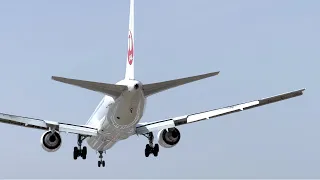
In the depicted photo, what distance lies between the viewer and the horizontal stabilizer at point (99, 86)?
53.6 metres

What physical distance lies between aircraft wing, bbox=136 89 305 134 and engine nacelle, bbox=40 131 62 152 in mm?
6628

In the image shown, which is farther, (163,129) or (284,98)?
(163,129)

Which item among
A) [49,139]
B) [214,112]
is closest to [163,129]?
[214,112]

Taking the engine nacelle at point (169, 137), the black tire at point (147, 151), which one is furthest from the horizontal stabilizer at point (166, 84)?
the black tire at point (147, 151)

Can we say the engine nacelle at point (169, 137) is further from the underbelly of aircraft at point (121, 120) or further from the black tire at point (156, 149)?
the underbelly of aircraft at point (121, 120)

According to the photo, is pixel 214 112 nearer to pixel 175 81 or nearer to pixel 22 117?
pixel 175 81

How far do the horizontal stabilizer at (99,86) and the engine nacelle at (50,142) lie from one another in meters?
8.42

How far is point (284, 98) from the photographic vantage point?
61562 mm

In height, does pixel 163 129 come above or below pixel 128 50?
below

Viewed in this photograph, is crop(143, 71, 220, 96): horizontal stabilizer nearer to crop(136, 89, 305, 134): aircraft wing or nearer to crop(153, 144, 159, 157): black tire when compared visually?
crop(136, 89, 305, 134): aircraft wing

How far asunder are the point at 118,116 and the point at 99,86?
15.4 feet

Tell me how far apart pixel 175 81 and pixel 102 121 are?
36.0 feet

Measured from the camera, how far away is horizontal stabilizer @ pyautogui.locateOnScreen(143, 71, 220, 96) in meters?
54.3

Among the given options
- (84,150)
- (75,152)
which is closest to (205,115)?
(84,150)
